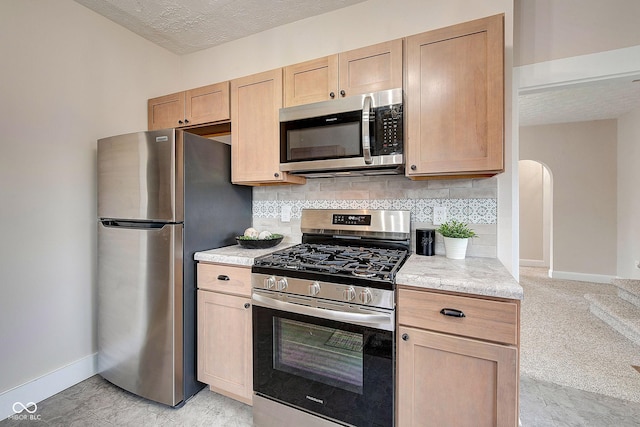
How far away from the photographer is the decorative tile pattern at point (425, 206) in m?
1.74

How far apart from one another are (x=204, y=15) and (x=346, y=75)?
4.38 ft

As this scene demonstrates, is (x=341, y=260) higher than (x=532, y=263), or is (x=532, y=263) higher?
(x=341, y=260)

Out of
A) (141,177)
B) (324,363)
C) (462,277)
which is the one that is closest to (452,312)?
(462,277)

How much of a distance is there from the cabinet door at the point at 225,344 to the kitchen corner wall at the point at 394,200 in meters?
0.77

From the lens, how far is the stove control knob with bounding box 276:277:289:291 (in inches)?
58.5

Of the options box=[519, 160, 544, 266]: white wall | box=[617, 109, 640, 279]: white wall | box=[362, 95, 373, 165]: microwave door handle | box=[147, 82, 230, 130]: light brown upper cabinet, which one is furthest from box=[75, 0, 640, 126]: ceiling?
box=[519, 160, 544, 266]: white wall

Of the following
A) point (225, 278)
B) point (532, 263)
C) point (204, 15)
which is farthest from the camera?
point (532, 263)

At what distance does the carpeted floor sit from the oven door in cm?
155

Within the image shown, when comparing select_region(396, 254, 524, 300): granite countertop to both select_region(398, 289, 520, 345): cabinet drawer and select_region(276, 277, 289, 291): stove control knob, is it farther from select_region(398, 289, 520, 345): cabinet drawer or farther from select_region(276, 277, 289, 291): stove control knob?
select_region(276, 277, 289, 291): stove control knob

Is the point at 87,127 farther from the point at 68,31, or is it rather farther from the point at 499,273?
the point at 499,273

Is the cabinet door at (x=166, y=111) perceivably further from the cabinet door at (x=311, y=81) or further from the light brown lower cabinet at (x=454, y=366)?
the light brown lower cabinet at (x=454, y=366)

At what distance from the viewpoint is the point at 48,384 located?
1.88 m

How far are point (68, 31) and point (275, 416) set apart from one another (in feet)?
9.58

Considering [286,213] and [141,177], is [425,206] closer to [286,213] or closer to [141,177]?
[286,213]
